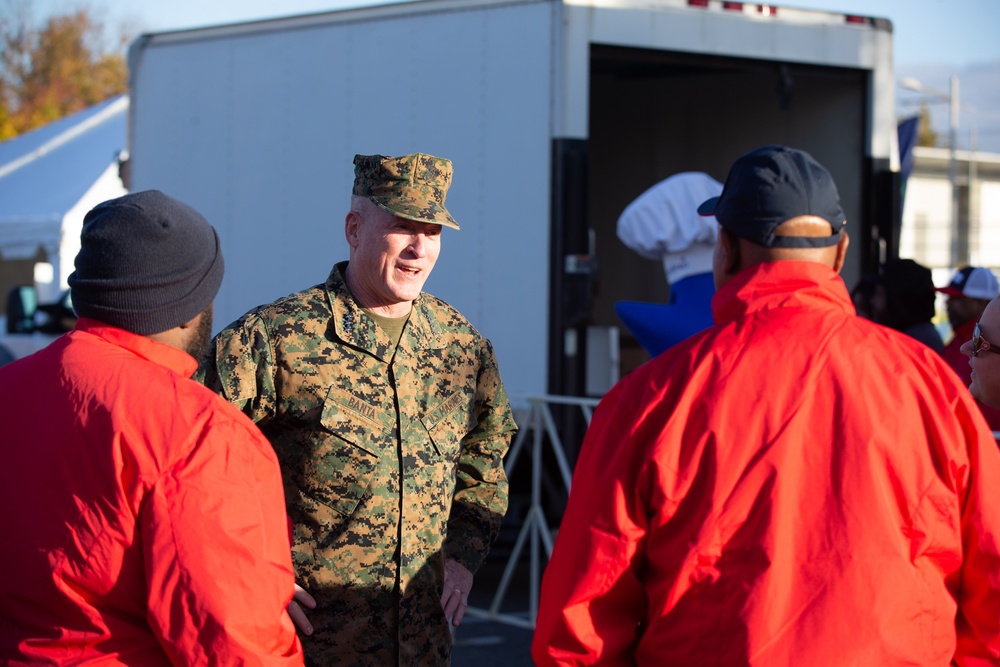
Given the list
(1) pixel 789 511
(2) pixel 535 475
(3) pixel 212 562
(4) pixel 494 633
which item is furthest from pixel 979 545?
(4) pixel 494 633

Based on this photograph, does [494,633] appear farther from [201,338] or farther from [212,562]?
[212,562]

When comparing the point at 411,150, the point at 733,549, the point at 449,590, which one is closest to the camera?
the point at 733,549

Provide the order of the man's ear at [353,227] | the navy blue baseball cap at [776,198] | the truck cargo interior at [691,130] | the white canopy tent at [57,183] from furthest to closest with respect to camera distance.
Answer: the white canopy tent at [57,183], the truck cargo interior at [691,130], the man's ear at [353,227], the navy blue baseball cap at [776,198]

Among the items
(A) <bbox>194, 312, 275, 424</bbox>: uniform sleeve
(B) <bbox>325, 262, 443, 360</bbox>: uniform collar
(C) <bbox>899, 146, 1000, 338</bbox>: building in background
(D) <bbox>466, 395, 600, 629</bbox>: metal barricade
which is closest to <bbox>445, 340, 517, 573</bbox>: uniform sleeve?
(B) <bbox>325, 262, 443, 360</bbox>: uniform collar

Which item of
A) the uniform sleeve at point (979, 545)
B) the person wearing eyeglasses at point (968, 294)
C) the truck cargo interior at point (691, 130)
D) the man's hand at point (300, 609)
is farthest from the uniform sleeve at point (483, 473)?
the truck cargo interior at point (691, 130)

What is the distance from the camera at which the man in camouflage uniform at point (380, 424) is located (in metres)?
2.99

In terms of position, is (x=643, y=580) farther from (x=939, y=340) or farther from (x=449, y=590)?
(x=939, y=340)

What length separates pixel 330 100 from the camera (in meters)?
6.97

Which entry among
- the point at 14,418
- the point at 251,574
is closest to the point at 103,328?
the point at 14,418

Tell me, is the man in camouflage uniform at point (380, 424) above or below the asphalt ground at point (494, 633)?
above

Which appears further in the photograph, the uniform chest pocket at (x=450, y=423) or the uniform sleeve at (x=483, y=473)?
the uniform sleeve at (x=483, y=473)

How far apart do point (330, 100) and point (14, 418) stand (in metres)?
5.17

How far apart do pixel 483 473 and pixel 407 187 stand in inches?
32.2

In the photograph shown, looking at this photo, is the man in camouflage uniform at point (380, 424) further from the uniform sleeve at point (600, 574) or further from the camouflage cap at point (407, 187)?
the uniform sleeve at point (600, 574)
